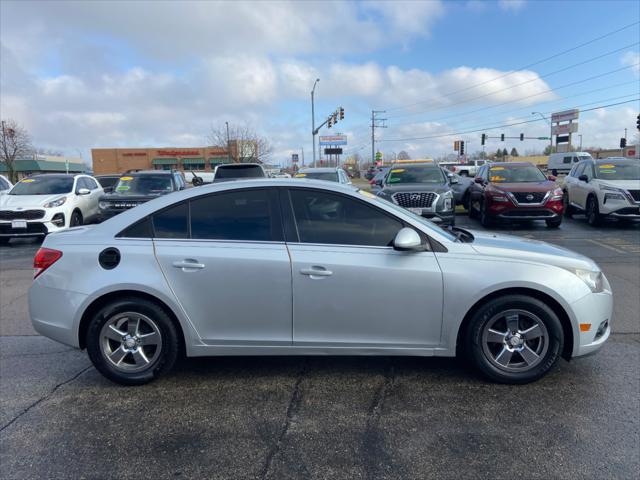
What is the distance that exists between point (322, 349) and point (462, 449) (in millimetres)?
1226

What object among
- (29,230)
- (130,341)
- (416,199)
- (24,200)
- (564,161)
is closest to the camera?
(130,341)

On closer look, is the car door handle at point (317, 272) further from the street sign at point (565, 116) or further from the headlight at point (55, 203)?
the street sign at point (565, 116)

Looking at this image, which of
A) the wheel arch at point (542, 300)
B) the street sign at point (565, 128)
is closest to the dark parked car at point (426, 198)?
the wheel arch at point (542, 300)

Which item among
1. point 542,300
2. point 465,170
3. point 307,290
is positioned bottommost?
point 542,300

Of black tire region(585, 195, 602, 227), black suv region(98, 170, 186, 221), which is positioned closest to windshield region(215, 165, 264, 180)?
black suv region(98, 170, 186, 221)

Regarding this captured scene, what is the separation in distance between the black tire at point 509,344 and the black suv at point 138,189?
31.4ft

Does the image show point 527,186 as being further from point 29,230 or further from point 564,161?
point 564,161

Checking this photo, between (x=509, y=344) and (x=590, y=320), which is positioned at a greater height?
(x=590, y=320)

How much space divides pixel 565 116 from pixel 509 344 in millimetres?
80290

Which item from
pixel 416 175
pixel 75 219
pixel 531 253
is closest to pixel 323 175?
pixel 416 175

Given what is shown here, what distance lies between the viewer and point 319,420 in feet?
10.5

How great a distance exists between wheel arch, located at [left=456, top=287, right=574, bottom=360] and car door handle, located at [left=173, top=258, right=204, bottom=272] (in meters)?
2.08

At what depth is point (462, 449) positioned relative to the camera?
9.33 feet

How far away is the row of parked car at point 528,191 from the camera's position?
1032cm
